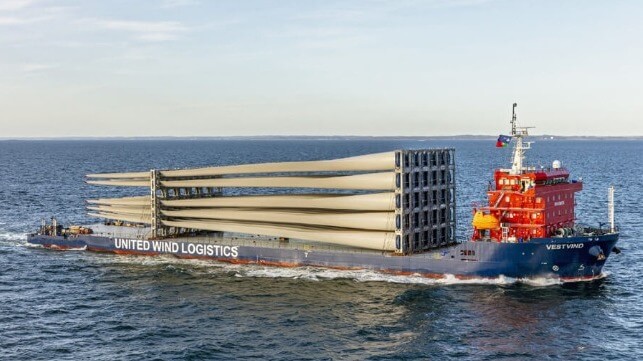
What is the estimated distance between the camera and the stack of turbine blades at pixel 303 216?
7406cm

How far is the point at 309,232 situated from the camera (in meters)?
78.8

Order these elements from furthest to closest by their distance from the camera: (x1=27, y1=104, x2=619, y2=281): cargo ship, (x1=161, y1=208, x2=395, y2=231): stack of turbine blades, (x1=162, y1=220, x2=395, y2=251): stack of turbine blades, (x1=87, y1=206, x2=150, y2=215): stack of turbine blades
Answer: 1. (x1=87, y1=206, x2=150, y2=215): stack of turbine blades
2. (x1=162, y1=220, x2=395, y2=251): stack of turbine blades
3. (x1=161, y1=208, x2=395, y2=231): stack of turbine blades
4. (x1=27, y1=104, x2=619, y2=281): cargo ship

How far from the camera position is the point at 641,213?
385ft

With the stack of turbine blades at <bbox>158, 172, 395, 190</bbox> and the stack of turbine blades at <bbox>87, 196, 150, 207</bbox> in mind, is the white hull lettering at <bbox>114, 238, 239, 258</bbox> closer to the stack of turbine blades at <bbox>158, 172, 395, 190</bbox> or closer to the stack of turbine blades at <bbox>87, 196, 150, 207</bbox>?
the stack of turbine blades at <bbox>87, 196, 150, 207</bbox>

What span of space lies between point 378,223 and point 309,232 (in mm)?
8463

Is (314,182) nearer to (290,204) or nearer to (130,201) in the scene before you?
(290,204)

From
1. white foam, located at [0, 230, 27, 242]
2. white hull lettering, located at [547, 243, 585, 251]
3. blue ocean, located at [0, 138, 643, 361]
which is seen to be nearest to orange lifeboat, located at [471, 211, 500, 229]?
blue ocean, located at [0, 138, 643, 361]

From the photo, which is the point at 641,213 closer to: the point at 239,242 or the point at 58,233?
the point at 239,242

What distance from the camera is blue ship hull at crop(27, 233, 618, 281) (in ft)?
222

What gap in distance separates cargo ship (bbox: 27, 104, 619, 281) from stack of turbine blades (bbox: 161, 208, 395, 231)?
0.40ft

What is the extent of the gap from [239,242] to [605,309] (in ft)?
129

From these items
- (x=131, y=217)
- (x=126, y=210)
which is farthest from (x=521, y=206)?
(x=126, y=210)

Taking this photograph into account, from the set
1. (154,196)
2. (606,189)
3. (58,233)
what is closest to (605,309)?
(154,196)

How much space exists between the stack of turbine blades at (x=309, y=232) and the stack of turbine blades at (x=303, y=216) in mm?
663
